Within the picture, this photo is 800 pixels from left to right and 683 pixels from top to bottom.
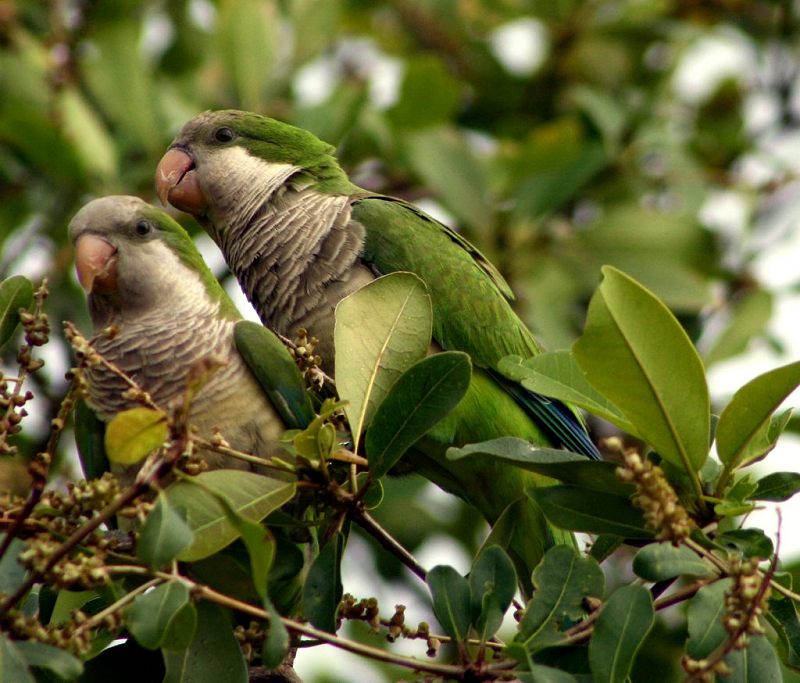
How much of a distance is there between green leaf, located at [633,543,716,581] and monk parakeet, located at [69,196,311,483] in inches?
37.7

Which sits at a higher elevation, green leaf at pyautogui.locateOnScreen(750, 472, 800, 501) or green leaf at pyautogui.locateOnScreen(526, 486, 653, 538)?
green leaf at pyautogui.locateOnScreen(750, 472, 800, 501)

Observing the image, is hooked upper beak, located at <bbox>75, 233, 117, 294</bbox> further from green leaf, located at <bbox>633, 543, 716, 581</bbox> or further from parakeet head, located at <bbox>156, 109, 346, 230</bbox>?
green leaf, located at <bbox>633, 543, 716, 581</bbox>

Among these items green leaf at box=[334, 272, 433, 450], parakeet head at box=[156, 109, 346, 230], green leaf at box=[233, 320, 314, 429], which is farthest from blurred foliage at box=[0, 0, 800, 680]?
green leaf at box=[334, 272, 433, 450]

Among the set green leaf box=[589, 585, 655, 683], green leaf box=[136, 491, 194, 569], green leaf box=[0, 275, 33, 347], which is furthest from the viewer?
green leaf box=[0, 275, 33, 347]

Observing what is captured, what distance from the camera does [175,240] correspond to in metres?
3.04

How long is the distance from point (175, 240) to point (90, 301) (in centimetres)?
29

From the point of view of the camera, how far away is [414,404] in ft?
6.47

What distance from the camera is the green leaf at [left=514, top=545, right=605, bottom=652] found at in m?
1.88

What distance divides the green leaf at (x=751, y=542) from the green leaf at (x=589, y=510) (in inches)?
5.8

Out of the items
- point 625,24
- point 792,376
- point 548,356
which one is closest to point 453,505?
point 625,24

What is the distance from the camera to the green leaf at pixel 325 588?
75.2 inches

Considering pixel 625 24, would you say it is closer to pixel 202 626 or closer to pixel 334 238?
pixel 334 238

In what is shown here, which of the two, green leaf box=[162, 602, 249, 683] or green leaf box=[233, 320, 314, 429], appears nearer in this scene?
green leaf box=[162, 602, 249, 683]

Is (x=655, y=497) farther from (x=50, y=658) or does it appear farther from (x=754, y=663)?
(x=50, y=658)
